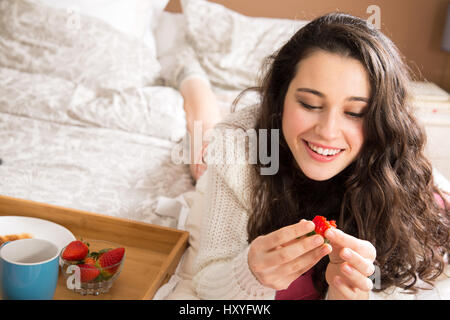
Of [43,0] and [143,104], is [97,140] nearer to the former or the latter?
[143,104]

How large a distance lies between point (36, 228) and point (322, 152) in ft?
2.20

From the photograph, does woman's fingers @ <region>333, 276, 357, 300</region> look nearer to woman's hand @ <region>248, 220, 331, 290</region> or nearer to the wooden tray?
woman's hand @ <region>248, 220, 331, 290</region>

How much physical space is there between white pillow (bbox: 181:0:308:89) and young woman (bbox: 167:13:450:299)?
1.01m

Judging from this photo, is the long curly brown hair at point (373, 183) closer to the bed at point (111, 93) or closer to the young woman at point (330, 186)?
the young woman at point (330, 186)

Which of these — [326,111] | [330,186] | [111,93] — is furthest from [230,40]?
[326,111]

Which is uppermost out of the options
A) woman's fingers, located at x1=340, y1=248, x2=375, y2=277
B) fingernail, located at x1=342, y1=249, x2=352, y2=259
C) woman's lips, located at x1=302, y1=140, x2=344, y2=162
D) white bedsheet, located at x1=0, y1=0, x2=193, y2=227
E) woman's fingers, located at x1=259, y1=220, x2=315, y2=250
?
woman's lips, located at x1=302, y1=140, x2=344, y2=162

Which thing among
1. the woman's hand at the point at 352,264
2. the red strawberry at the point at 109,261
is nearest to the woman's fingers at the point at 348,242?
the woman's hand at the point at 352,264

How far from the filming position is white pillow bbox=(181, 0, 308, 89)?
7.06ft

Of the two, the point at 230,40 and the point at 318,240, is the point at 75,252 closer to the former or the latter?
the point at 318,240

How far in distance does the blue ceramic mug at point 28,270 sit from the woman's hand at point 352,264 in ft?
1.60

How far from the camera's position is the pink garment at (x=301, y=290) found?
1.12 metres

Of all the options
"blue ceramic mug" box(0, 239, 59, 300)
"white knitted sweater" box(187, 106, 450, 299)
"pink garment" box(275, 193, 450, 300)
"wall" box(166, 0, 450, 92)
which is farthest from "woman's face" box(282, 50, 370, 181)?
"wall" box(166, 0, 450, 92)

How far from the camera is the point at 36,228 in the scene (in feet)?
3.37
